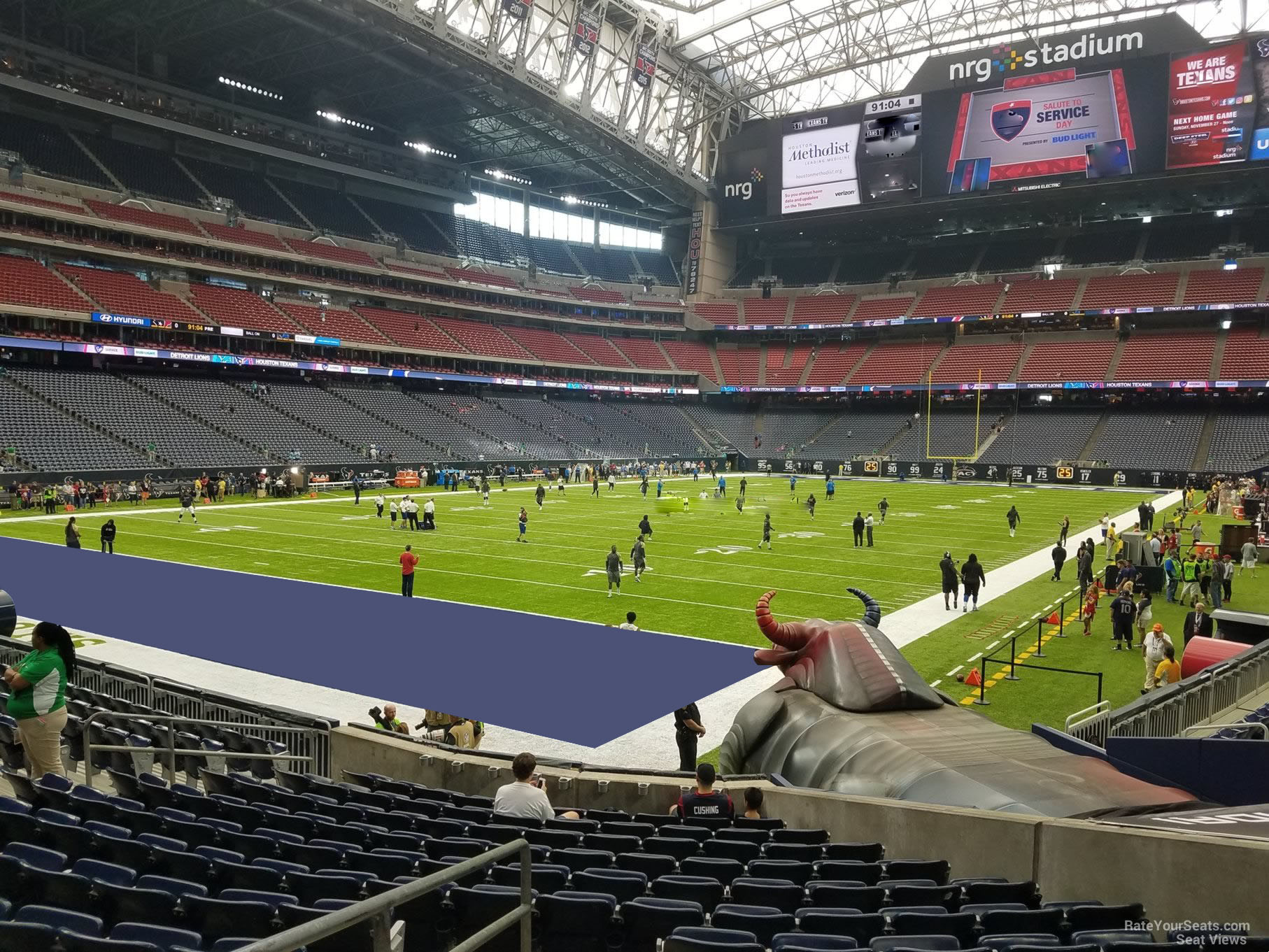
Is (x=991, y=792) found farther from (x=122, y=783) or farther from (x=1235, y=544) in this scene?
(x=1235, y=544)

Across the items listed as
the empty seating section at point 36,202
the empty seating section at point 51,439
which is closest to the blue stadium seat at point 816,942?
the empty seating section at point 51,439

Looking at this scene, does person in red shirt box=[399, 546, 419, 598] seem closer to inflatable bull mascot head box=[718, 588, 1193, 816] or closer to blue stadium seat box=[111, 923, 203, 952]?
inflatable bull mascot head box=[718, 588, 1193, 816]

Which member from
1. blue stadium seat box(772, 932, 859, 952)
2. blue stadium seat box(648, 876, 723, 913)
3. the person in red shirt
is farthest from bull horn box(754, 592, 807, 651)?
the person in red shirt

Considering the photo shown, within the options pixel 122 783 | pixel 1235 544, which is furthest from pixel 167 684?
pixel 1235 544

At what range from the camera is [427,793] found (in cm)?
754

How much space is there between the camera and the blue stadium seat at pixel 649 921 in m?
4.10

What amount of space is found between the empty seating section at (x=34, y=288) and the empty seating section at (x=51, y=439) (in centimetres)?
428

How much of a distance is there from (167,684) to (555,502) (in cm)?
3180

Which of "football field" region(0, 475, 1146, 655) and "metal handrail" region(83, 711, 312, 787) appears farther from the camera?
"football field" region(0, 475, 1146, 655)

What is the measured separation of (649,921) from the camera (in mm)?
4117

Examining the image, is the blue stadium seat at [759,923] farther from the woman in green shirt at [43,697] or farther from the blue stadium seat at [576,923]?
the woman in green shirt at [43,697]

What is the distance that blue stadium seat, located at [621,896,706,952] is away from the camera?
4.10 meters

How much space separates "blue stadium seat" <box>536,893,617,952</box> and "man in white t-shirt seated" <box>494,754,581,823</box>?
206 centimetres

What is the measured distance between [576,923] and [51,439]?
45.0m
